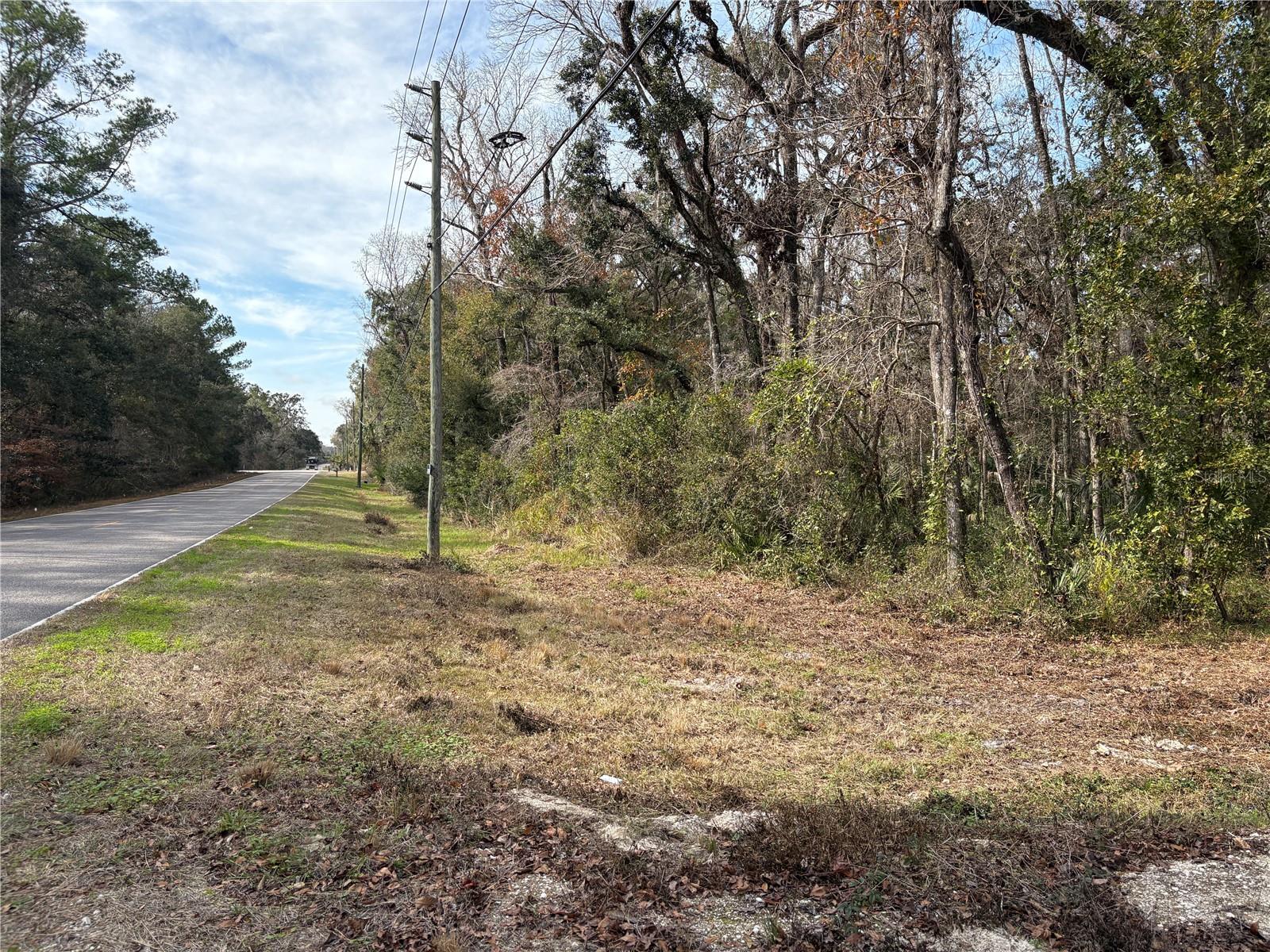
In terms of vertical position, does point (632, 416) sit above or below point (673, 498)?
above

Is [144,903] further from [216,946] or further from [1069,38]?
[1069,38]

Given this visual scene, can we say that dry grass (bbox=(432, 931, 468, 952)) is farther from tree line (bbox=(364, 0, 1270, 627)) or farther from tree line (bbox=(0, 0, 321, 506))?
tree line (bbox=(0, 0, 321, 506))

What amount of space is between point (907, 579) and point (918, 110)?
21.4 ft

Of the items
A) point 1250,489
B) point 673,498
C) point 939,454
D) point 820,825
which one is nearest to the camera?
point 820,825

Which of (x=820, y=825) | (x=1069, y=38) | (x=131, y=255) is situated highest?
(x=131, y=255)

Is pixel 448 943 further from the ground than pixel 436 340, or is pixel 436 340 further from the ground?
pixel 436 340

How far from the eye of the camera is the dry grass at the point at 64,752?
4219 millimetres

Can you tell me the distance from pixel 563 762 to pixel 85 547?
12186mm

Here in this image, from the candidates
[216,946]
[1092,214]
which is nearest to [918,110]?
[1092,214]

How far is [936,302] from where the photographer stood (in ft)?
33.4

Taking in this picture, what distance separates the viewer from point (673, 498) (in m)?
14.5

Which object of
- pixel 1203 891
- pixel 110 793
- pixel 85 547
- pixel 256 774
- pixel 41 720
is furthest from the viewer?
pixel 85 547

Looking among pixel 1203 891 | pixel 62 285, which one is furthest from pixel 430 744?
pixel 62 285

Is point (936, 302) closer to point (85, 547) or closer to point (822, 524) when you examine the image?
point (822, 524)
